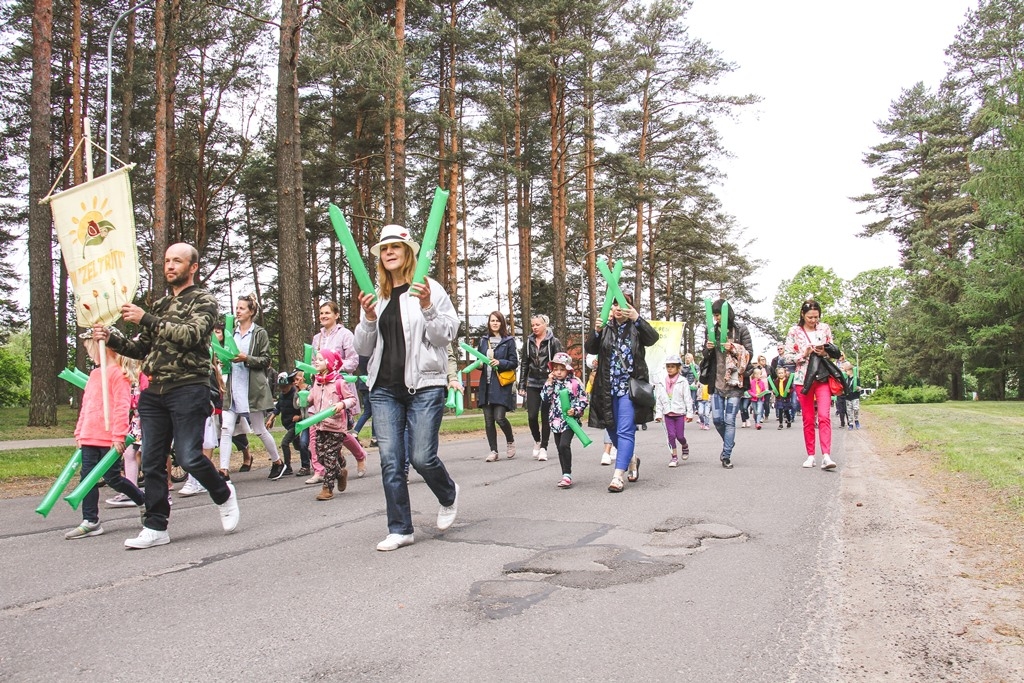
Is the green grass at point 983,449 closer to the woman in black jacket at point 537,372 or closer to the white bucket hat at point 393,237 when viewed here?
the woman in black jacket at point 537,372

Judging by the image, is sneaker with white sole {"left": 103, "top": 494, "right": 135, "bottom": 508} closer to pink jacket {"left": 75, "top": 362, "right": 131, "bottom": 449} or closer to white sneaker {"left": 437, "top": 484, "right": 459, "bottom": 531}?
pink jacket {"left": 75, "top": 362, "right": 131, "bottom": 449}

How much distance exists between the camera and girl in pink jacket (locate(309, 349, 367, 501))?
800 centimetres

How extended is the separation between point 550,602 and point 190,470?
2.81m

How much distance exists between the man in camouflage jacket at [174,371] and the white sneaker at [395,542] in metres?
1.38

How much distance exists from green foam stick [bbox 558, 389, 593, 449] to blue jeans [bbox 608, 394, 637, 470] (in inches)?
13.1

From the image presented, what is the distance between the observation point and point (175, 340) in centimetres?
530

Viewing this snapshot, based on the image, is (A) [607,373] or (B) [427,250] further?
A: (A) [607,373]

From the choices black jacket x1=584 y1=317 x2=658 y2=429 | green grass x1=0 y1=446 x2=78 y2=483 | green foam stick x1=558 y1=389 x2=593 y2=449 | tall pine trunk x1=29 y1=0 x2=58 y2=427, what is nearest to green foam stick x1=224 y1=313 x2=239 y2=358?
green grass x1=0 y1=446 x2=78 y2=483

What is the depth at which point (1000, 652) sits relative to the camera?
11.3 feet

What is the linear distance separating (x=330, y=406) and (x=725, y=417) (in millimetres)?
5255

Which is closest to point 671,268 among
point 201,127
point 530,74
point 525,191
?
point 525,191

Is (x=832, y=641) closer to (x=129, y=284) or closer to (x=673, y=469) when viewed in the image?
(x=129, y=284)

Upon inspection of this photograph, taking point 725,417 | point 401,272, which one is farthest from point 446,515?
point 725,417

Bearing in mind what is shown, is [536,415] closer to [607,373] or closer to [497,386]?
[497,386]
